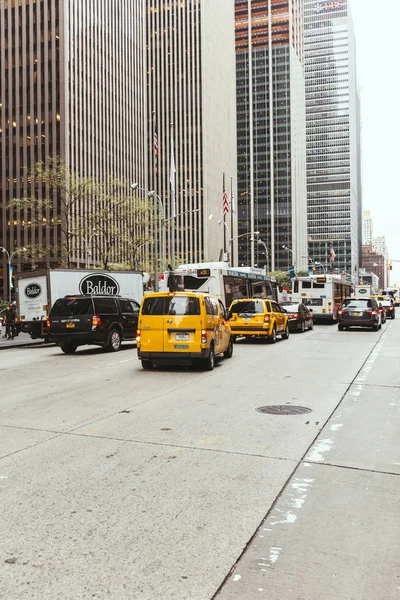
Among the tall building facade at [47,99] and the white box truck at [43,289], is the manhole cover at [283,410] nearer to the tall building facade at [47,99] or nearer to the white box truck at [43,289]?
the white box truck at [43,289]

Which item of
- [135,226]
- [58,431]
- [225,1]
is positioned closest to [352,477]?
[58,431]

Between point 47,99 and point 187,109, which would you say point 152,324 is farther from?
point 187,109

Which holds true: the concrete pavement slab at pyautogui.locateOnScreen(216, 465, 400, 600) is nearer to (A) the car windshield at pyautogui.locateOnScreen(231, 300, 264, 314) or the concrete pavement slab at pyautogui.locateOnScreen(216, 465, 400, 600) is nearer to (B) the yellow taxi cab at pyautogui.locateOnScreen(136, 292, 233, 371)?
(B) the yellow taxi cab at pyautogui.locateOnScreen(136, 292, 233, 371)

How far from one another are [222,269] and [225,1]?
134 m

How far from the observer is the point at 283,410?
792 cm

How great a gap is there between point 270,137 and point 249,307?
6105 inches

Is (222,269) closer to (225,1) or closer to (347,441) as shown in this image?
(347,441)

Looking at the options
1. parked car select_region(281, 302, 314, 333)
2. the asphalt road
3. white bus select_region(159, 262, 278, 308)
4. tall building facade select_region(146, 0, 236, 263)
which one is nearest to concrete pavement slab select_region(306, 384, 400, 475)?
the asphalt road

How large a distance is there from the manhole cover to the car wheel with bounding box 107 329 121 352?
35.3ft

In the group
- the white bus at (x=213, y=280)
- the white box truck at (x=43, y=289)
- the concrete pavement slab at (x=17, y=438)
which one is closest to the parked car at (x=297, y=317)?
the white bus at (x=213, y=280)

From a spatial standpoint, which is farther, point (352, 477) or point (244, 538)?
point (352, 477)

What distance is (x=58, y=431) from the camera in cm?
660

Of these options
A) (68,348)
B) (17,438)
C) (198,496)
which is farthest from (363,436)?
(68,348)

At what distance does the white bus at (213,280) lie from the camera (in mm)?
25703
